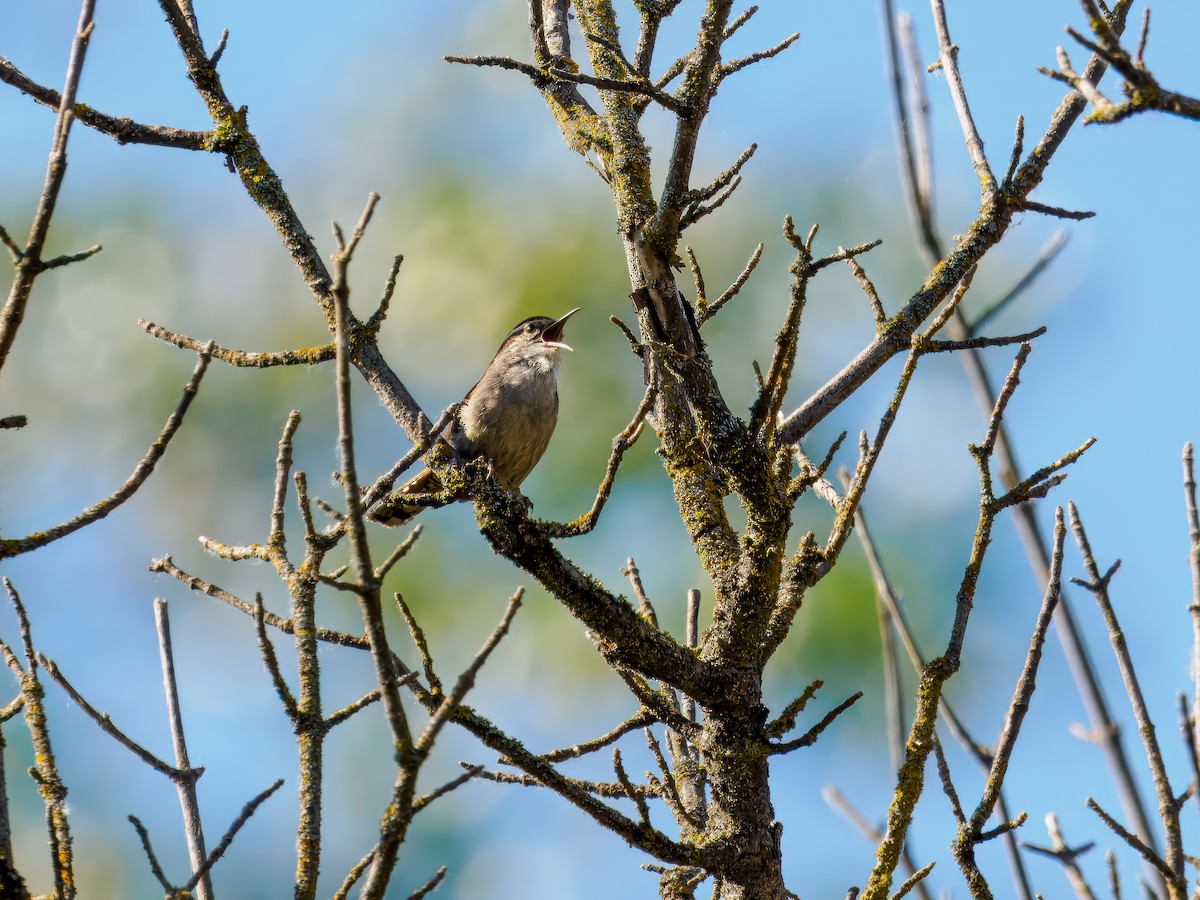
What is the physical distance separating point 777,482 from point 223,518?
26.8 ft

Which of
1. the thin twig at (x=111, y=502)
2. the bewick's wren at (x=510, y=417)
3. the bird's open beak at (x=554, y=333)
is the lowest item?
the thin twig at (x=111, y=502)

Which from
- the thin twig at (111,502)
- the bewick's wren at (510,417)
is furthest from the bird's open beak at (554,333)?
the thin twig at (111,502)

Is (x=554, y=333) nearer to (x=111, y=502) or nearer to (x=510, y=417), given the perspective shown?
(x=510, y=417)

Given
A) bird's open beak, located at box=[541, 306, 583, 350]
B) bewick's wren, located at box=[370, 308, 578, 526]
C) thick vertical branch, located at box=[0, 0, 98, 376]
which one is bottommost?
thick vertical branch, located at box=[0, 0, 98, 376]

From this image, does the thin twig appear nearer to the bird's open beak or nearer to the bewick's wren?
the bewick's wren

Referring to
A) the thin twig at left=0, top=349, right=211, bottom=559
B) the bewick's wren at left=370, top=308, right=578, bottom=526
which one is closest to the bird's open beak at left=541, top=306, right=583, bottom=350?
the bewick's wren at left=370, top=308, right=578, bottom=526

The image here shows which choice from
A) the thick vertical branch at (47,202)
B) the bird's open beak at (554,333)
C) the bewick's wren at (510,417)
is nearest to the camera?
the thick vertical branch at (47,202)

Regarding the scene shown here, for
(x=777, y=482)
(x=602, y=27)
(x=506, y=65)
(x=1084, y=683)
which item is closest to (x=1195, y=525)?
(x=1084, y=683)

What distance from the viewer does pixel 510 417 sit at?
4.94m

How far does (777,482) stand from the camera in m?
2.77

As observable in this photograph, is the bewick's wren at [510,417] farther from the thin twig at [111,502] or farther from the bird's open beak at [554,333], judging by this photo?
the thin twig at [111,502]

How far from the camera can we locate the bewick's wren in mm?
4930

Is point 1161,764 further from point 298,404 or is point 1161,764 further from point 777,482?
point 298,404

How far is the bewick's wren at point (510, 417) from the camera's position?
4930mm
